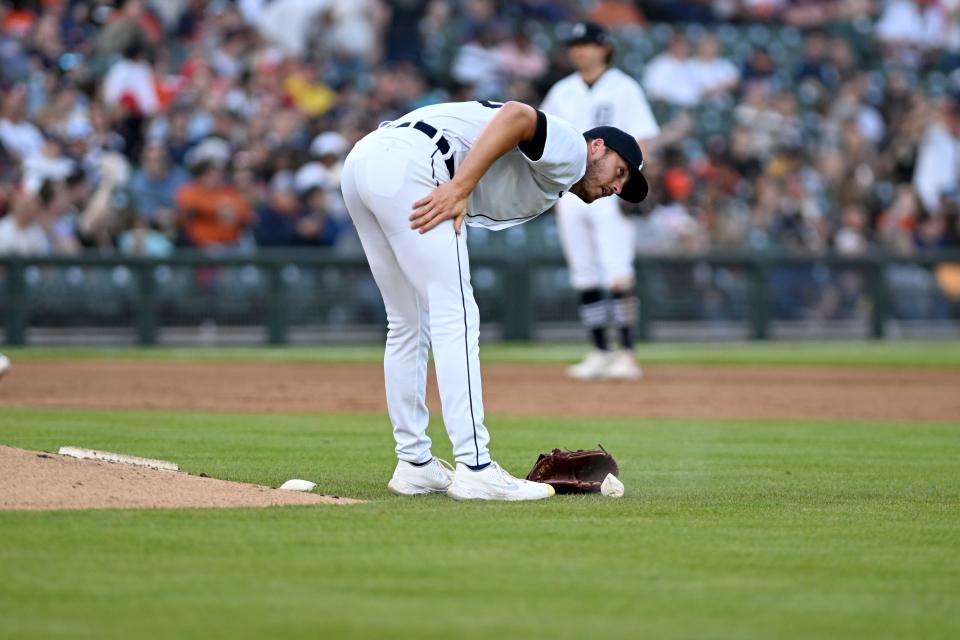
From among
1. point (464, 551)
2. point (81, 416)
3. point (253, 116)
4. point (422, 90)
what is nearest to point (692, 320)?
point (422, 90)

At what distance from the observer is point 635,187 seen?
6570mm

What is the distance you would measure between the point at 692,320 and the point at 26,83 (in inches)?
340

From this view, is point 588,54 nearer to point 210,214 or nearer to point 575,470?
point 210,214

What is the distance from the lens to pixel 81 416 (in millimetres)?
10180

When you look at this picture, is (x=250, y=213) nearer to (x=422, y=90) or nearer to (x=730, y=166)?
(x=422, y=90)

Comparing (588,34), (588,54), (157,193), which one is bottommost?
(157,193)

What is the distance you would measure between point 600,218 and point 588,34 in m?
1.56

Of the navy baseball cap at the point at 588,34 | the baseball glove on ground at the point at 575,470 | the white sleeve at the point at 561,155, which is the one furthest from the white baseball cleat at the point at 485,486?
the navy baseball cap at the point at 588,34

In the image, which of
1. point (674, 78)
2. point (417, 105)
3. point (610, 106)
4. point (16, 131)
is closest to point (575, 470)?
point (610, 106)

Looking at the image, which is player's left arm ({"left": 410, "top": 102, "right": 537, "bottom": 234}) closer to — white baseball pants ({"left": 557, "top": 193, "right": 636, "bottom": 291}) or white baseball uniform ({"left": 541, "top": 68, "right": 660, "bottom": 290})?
white baseball uniform ({"left": 541, "top": 68, "right": 660, "bottom": 290})

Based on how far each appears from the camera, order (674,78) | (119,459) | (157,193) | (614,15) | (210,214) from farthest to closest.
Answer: (614,15) → (674,78) → (210,214) → (157,193) → (119,459)

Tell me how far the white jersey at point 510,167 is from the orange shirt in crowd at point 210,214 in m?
11.9

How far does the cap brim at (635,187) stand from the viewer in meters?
A: 6.49

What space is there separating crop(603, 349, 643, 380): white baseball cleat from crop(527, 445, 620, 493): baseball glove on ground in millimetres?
7284
